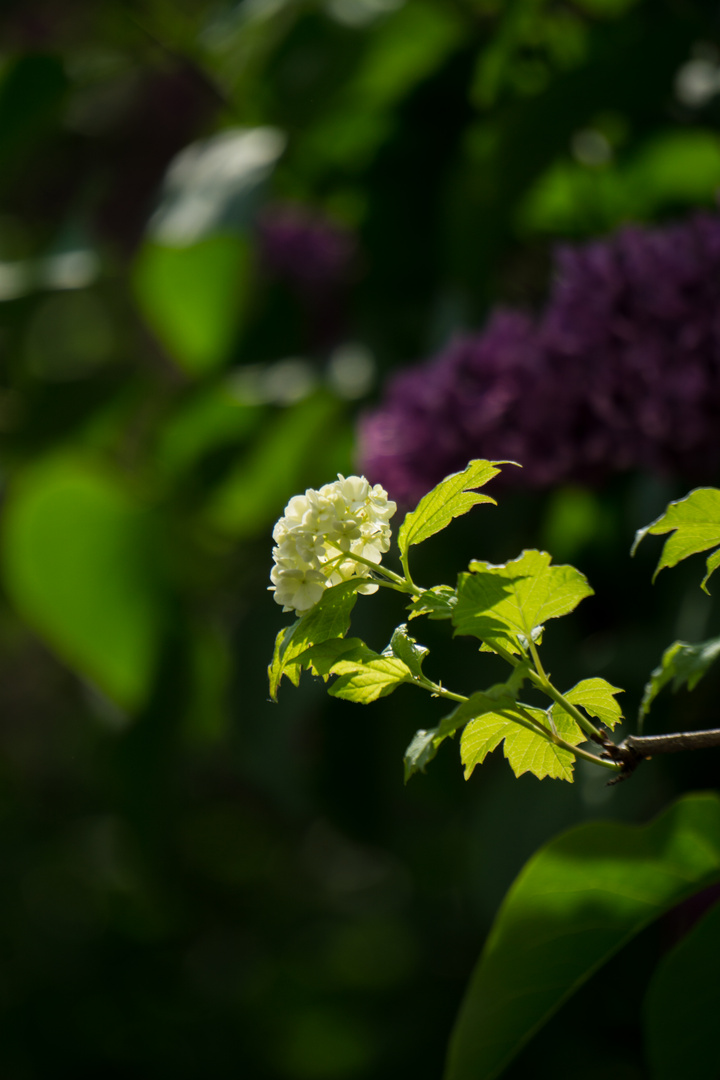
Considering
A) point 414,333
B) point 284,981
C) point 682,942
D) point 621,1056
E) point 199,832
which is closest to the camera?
point 682,942

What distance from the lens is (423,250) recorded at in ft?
2.89

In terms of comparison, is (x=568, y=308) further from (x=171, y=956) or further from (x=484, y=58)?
(x=171, y=956)

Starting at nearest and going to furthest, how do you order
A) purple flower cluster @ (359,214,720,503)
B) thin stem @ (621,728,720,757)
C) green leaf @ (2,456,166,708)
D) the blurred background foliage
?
thin stem @ (621,728,720,757) < purple flower cluster @ (359,214,720,503) < the blurred background foliage < green leaf @ (2,456,166,708)

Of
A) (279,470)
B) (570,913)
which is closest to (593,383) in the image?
(570,913)

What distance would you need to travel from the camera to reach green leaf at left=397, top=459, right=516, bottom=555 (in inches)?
10.3

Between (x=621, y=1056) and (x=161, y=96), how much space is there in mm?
1184

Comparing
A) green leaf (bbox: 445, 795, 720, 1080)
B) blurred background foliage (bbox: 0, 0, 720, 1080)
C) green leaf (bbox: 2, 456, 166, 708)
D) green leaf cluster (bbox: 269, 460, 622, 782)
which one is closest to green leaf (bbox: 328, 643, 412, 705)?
green leaf cluster (bbox: 269, 460, 622, 782)

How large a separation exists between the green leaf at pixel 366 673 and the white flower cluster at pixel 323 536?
2 cm

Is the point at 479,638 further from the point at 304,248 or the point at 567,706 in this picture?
the point at 304,248

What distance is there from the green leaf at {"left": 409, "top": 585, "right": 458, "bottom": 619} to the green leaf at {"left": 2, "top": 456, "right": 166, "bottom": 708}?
28.5 inches

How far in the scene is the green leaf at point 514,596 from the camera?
9.8 inches

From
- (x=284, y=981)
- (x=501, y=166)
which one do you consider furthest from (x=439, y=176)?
(x=284, y=981)

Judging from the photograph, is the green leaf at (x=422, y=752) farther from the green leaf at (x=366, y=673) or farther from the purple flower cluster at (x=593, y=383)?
the purple flower cluster at (x=593, y=383)

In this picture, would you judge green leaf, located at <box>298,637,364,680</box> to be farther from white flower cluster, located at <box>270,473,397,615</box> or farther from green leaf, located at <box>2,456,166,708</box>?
green leaf, located at <box>2,456,166,708</box>
